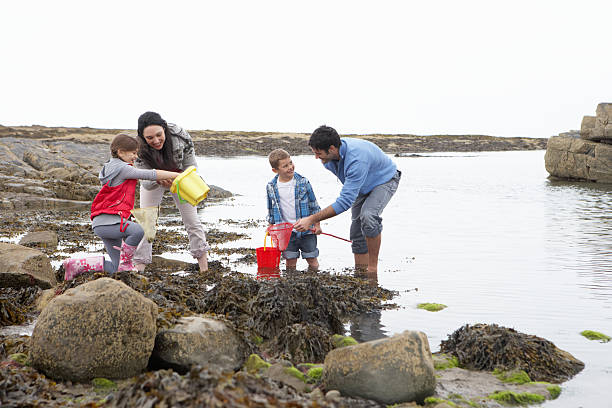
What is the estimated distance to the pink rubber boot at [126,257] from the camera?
6168 millimetres

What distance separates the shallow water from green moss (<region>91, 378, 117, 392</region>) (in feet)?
7.04

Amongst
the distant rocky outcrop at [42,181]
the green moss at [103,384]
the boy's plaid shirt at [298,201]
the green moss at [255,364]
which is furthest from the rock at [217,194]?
the green moss at [103,384]

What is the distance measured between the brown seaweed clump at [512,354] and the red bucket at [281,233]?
282 centimetres

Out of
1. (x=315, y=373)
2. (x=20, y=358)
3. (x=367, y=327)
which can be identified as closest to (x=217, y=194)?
(x=367, y=327)

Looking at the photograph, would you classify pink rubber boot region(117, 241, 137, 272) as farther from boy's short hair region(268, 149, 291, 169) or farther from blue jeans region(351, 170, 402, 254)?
blue jeans region(351, 170, 402, 254)

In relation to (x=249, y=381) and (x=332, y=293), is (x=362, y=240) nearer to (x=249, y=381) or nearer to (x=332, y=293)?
(x=332, y=293)

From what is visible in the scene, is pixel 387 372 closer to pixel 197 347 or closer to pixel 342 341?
pixel 342 341

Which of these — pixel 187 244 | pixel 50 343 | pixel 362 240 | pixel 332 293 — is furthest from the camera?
pixel 187 244

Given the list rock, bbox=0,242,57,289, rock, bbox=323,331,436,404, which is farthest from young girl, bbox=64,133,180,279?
rock, bbox=323,331,436,404

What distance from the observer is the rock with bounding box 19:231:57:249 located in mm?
8984

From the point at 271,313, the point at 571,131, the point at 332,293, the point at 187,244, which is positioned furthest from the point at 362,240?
the point at 571,131

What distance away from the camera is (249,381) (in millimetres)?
3066

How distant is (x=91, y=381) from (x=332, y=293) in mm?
2625

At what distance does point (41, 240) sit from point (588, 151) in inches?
835
